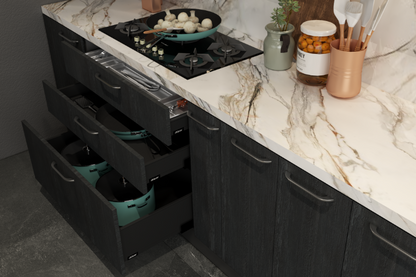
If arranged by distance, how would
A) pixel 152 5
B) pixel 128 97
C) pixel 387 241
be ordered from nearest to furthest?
pixel 387 241 → pixel 128 97 → pixel 152 5

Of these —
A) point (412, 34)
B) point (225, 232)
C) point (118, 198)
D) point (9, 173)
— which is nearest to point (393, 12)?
point (412, 34)

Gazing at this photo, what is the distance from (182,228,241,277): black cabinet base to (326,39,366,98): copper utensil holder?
90 centimetres

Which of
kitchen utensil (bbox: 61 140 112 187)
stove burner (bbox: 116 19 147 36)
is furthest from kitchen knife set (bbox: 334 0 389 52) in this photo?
kitchen utensil (bbox: 61 140 112 187)

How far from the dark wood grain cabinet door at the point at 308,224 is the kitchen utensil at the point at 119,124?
0.73 metres

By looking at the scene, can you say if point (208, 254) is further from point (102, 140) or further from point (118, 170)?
point (102, 140)

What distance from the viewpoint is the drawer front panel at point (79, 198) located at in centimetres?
176

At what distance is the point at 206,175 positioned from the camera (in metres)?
1.79

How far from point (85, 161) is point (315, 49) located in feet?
4.04

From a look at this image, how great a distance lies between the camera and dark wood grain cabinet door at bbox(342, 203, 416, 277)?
112 cm

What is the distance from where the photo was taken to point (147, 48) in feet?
6.57

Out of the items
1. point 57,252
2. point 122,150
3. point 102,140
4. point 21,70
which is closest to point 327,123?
point 122,150

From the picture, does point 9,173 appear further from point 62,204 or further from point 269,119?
point 269,119

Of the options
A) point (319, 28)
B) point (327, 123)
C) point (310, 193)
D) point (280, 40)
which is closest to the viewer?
point (310, 193)

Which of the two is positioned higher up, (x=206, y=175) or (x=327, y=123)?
(x=327, y=123)
